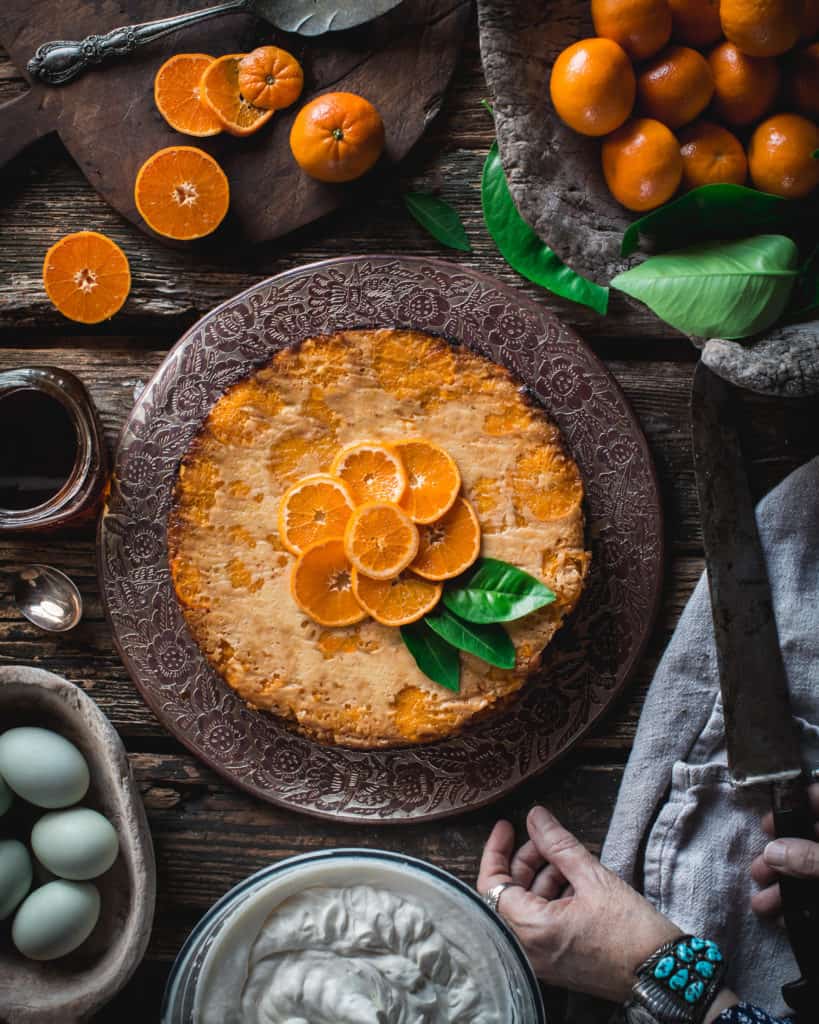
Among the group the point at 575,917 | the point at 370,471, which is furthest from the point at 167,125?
the point at 575,917

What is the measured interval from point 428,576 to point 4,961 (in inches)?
39.3

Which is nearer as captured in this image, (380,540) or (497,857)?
(380,540)

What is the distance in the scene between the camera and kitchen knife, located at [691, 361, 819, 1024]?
64.2 inches

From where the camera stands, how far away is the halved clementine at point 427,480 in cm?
165

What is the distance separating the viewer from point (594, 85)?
5.06 ft

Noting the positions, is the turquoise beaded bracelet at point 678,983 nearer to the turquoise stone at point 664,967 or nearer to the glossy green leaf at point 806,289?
the turquoise stone at point 664,967

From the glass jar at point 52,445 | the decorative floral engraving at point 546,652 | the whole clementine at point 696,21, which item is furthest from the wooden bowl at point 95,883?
the whole clementine at point 696,21

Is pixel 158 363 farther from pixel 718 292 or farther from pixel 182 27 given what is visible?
pixel 718 292

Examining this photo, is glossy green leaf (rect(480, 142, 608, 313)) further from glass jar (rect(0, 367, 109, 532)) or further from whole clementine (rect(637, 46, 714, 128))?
glass jar (rect(0, 367, 109, 532))

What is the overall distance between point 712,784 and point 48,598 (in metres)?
1.29

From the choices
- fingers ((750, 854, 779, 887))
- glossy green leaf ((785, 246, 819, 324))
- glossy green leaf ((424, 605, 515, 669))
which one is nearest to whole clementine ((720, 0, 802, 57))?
glossy green leaf ((785, 246, 819, 324))

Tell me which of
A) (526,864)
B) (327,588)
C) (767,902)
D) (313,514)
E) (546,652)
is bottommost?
(767,902)

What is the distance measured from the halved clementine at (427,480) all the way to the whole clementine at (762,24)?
0.82 metres

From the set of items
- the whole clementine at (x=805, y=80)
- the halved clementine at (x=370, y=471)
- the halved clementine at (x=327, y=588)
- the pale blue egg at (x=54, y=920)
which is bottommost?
the pale blue egg at (x=54, y=920)
